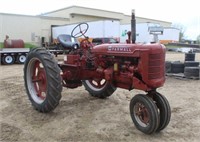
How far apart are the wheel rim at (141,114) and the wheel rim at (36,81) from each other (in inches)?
69.4

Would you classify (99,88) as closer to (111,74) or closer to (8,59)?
(111,74)

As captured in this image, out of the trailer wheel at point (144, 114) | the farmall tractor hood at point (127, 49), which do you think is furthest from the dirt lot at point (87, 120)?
the farmall tractor hood at point (127, 49)

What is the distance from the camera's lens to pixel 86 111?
16.4ft

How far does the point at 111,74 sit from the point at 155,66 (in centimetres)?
86

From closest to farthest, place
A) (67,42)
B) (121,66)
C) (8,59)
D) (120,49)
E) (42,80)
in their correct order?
1. (120,49)
2. (121,66)
3. (42,80)
4. (67,42)
5. (8,59)

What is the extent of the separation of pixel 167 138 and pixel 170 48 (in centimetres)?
2700

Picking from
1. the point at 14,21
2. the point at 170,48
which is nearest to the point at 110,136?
the point at 14,21

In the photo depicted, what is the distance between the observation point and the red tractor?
3.93 m

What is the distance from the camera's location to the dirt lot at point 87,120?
12.6ft

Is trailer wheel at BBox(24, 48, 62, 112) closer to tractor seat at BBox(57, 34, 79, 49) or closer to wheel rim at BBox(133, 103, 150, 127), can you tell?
tractor seat at BBox(57, 34, 79, 49)

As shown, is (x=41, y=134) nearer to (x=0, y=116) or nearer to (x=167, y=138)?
(x=0, y=116)

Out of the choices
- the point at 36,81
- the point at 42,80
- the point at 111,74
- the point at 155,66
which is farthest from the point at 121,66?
the point at 36,81

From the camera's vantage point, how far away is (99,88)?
19.5ft

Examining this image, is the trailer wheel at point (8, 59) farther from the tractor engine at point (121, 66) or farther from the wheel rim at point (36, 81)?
the tractor engine at point (121, 66)
